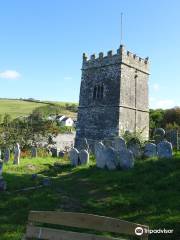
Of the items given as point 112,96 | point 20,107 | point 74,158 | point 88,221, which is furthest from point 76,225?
point 20,107

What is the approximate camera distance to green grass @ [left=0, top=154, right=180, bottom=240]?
25.2 ft

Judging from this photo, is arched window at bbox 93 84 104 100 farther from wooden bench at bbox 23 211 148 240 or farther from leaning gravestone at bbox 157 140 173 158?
wooden bench at bbox 23 211 148 240

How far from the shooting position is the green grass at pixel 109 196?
7.69 m

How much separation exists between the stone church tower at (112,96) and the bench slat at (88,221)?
2478 cm

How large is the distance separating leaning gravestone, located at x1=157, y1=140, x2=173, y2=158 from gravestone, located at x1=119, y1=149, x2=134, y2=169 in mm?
1717

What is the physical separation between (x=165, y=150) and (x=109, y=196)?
550 centimetres

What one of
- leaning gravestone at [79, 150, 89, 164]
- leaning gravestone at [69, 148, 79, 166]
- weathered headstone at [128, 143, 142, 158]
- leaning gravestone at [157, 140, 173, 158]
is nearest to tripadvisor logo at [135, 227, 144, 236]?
leaning gravestone at [157, 140, 173, 158]

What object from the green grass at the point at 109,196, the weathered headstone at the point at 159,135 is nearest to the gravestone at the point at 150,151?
the green grass at the point at 109,196

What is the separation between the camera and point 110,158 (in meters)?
14.4

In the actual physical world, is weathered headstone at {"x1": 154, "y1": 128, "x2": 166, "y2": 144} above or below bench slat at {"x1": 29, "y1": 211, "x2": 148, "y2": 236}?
above

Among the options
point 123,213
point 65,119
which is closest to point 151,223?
point 123,213

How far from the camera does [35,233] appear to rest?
3967mm

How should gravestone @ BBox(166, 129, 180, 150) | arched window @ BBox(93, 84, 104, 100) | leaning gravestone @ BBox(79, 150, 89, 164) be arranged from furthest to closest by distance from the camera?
1. arched window @ BBox(93, 84, 104, 100)
2. gravestone @ BBox(166, 129, 180, 150)
3. leaning gravestone @ BBox(79, 150, 89, 164)

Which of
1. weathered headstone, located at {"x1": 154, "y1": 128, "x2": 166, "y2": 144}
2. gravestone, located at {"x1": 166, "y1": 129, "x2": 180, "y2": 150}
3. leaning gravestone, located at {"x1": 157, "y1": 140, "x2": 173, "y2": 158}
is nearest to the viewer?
leaning gravestone, located at {"x1": 157, "y1": 140, "x2": 173, "y2": 158}
